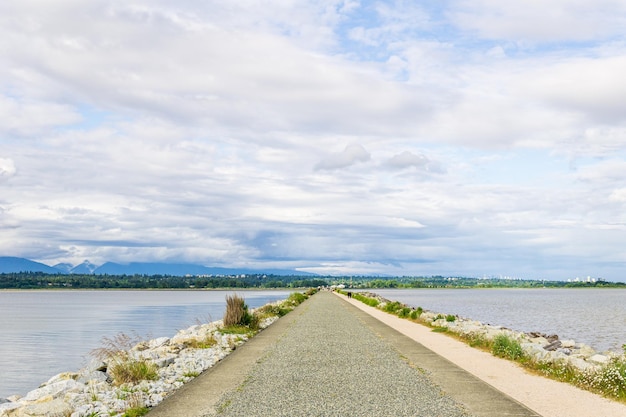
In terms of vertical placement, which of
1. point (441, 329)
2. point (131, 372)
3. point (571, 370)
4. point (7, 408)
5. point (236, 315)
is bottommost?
point (7, 408)

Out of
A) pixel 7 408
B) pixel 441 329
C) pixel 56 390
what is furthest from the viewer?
pixel 441 329

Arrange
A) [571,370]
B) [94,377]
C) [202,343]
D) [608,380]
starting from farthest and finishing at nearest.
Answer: [202,343]
[94,377]
[571,370]
[608,380]

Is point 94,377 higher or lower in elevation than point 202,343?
lower

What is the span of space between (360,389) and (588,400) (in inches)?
164

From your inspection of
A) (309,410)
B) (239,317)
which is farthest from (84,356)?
(309,410)

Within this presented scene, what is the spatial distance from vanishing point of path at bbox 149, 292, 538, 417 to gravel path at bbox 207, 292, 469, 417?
0.02m

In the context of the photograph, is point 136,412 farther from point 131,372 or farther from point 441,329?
point 441,329

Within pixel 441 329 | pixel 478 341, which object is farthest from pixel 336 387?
pixel 441 329

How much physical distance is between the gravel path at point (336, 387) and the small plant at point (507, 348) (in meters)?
3.02

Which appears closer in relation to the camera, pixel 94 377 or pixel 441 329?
pixel 94 377

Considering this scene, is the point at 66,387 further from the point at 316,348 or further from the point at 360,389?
the point at 316,348

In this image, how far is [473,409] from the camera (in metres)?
10.1

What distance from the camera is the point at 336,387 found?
1209 cm

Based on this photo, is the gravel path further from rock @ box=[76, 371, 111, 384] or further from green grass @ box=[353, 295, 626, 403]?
rock @ box=[76, 371, 111, 384]
